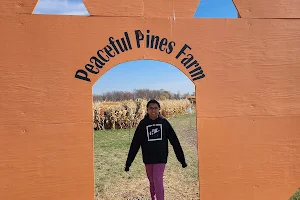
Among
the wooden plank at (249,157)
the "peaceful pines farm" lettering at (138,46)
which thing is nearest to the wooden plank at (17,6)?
the "peaceful pines farm" lettering at (138,46)

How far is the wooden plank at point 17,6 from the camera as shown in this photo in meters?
3.18

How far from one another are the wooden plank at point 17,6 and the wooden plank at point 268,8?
215 cm

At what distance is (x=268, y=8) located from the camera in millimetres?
3625

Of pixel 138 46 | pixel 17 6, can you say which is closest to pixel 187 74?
pixel 138 46

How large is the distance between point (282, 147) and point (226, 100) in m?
0.85

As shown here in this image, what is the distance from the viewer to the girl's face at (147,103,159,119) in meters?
3.76

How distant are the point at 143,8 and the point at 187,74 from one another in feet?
2.72

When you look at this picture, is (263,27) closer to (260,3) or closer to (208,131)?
(260,3)

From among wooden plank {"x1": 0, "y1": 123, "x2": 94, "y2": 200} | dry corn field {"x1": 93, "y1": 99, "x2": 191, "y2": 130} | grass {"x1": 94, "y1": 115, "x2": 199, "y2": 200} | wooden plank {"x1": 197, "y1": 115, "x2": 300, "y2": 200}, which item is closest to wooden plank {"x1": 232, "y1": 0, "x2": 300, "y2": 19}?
Answer: wooden plank {"x1": 197, "y1": 115, "x2": 300, "y2": 200}

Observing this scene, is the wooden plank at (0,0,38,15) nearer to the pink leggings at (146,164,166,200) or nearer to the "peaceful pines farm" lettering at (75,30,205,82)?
the "peaceful pines farm" lettering at (75,30,205,82)

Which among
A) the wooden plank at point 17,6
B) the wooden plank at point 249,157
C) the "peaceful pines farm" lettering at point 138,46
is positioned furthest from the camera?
the wooden plank at point 249,157

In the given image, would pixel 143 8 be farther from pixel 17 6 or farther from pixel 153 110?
pixel 17 6

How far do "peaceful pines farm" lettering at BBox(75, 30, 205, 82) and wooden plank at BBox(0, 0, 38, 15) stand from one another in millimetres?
773

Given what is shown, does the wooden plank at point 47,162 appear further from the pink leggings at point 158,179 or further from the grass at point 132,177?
the grass at point 132,177
